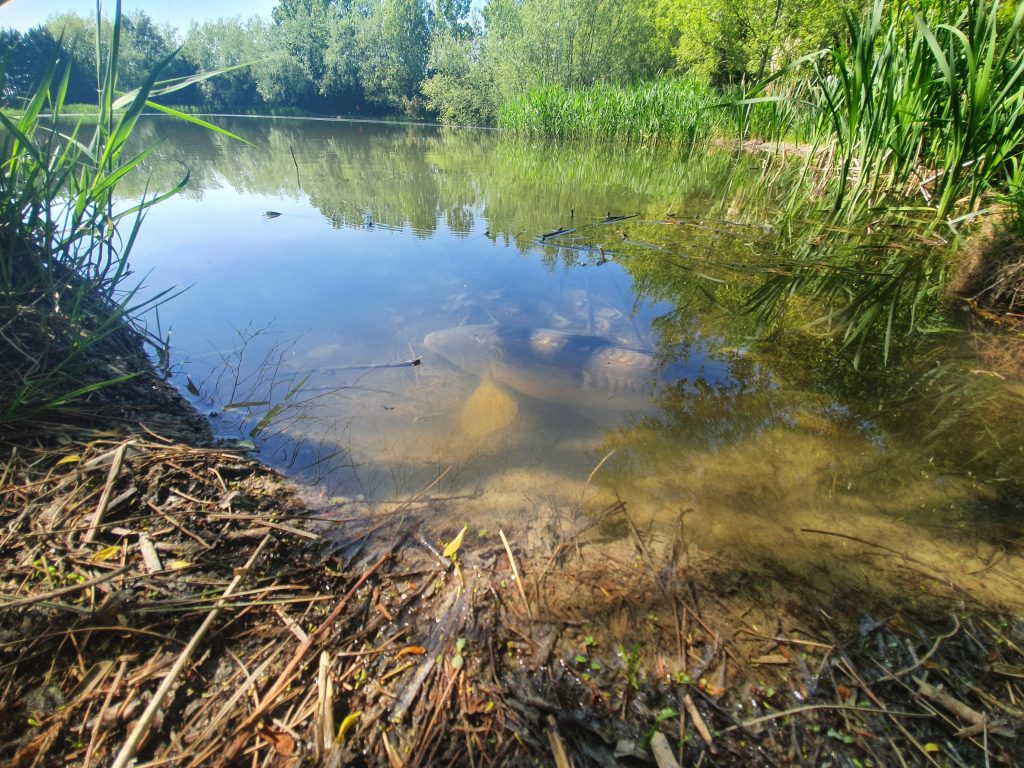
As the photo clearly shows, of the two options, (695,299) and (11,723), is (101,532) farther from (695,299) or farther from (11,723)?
(695,299)

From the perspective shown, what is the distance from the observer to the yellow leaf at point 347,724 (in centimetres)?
93

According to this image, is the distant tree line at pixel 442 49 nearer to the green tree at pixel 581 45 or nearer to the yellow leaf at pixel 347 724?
the green tree at pixel 581 45

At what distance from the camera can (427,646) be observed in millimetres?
1121

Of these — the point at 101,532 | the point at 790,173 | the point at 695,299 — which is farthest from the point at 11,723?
the point at 790,173

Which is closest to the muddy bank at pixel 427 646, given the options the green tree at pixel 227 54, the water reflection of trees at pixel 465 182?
the water reflection of trees at pixel 465 182

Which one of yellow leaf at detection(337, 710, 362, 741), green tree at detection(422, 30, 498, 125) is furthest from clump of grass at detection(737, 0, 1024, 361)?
green tree at detection(422, 30, 498, 125)

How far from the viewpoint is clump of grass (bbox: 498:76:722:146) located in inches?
492

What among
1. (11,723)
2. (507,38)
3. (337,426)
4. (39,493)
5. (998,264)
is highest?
(507,38)

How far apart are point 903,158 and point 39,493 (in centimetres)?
531

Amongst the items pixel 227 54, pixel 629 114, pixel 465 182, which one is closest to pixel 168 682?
pixel 465 182

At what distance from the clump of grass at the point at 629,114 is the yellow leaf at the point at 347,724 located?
44.3 ft

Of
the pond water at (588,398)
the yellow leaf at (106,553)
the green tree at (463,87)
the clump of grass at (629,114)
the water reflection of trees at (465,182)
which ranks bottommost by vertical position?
the pond water at (588,398)

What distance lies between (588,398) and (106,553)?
193 cm

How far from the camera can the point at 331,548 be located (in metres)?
1.40
